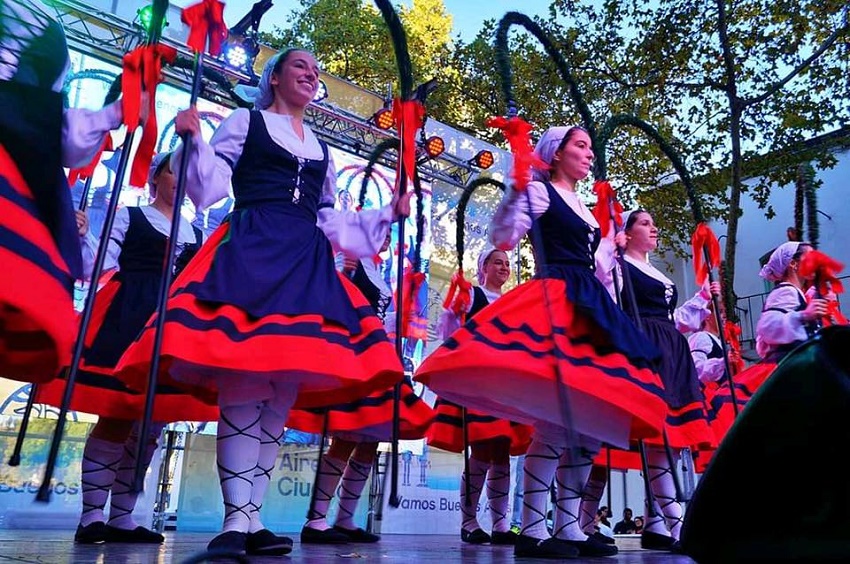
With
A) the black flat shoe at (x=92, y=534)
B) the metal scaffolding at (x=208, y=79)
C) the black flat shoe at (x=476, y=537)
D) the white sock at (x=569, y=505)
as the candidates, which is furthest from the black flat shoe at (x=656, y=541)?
the metal scaffolding at (x=208, y=79)

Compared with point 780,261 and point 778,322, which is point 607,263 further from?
point 780,261

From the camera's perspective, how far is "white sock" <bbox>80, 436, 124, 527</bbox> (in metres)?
3.33

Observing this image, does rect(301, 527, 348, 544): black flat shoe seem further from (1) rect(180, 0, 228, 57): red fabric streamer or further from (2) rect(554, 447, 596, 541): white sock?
(1) rect(180, 0, 228, 57): red fabric streamer

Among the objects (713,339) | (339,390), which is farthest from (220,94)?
(339,390)

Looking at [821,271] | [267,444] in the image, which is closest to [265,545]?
[267,444]

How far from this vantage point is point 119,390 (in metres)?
3.24

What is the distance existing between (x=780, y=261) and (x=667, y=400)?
61.4 inches

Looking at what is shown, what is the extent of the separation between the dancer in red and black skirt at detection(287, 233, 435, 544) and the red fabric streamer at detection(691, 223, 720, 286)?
5.94ft

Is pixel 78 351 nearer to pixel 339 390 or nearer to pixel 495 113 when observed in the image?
pixel 339 390

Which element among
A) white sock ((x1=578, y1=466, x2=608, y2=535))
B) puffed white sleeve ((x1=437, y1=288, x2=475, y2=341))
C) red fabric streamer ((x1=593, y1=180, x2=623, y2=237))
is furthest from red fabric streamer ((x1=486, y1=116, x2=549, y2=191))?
white sock ((x1=578, y1=466, x2=608, y2=535))

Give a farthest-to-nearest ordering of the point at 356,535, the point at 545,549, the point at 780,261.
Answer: the point at 780,261 → the point at 356,535 → the point at 545,549

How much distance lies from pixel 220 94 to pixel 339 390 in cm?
577

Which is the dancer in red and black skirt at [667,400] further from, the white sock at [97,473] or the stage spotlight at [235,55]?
the stage spotlight at [235,55]

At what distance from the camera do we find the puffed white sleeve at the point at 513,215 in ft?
10.9
